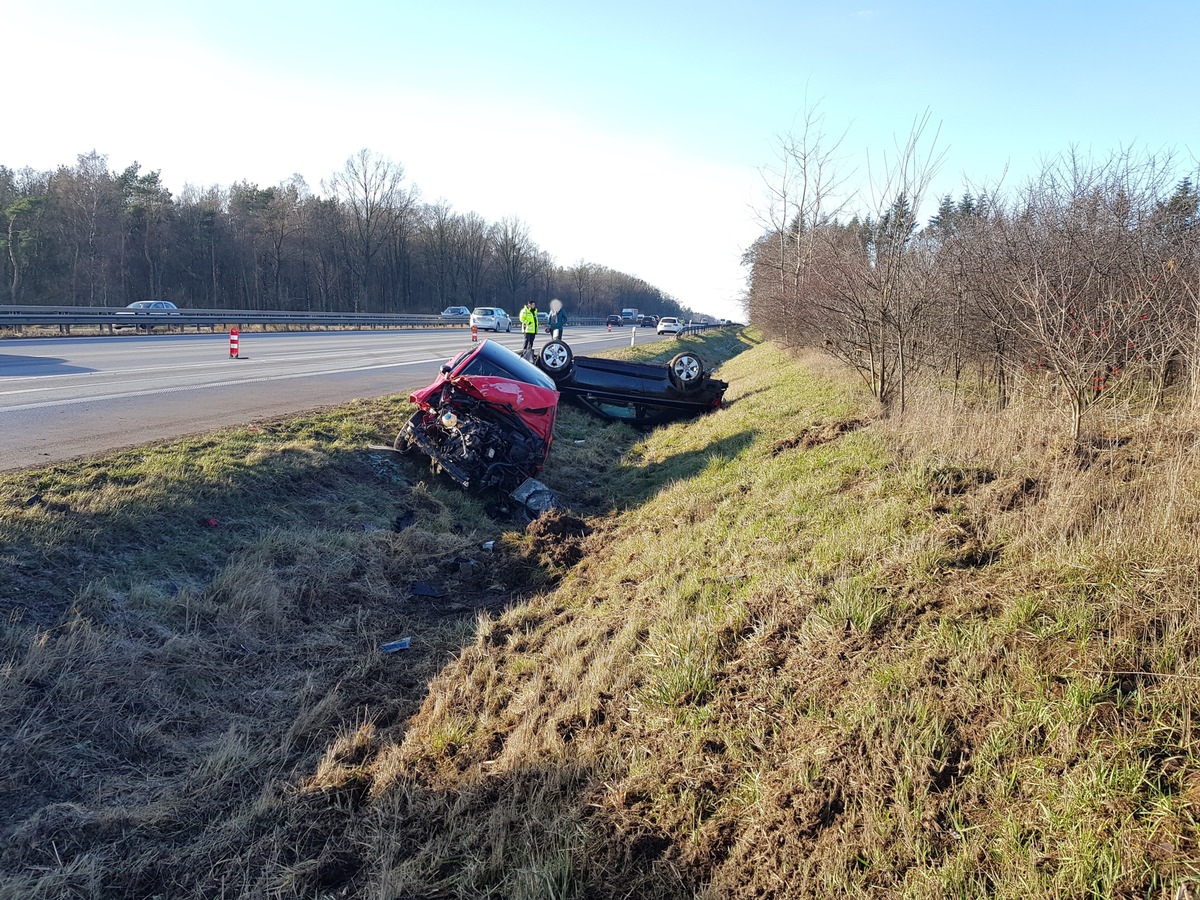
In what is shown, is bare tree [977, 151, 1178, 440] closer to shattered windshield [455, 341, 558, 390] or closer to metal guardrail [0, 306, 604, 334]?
shattered windshield [455, 341, 558, 390]

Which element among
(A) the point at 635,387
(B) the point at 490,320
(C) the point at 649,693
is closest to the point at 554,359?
(A) the point at 635,387

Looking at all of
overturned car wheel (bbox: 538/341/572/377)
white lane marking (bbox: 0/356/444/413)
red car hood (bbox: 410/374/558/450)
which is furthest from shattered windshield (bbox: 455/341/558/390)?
white lane marking (bbox: 0/356/444/413)

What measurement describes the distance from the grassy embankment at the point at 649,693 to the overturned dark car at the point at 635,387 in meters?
7.14

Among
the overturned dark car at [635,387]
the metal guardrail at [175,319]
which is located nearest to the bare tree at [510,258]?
the metal guardrail at [175,319]

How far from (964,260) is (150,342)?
21.4 meters

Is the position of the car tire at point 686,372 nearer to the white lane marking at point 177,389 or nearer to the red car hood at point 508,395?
the red car hood at point 508,395

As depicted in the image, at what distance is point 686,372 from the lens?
13.8m

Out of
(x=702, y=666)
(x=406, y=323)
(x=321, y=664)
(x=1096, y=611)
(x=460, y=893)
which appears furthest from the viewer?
(x=406, y=323)

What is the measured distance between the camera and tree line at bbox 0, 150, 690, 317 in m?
41.1

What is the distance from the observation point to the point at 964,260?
10.8 m

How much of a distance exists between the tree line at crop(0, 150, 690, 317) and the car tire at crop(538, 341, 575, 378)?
40.3 meters

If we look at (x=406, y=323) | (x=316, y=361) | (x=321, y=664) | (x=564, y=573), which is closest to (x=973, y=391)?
(x=564, y=573)

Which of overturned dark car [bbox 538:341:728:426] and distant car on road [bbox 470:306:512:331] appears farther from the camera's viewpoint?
distant car on road [bbox 470:306:512:331]

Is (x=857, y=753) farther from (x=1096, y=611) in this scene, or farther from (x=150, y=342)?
(x=150, y=342)
